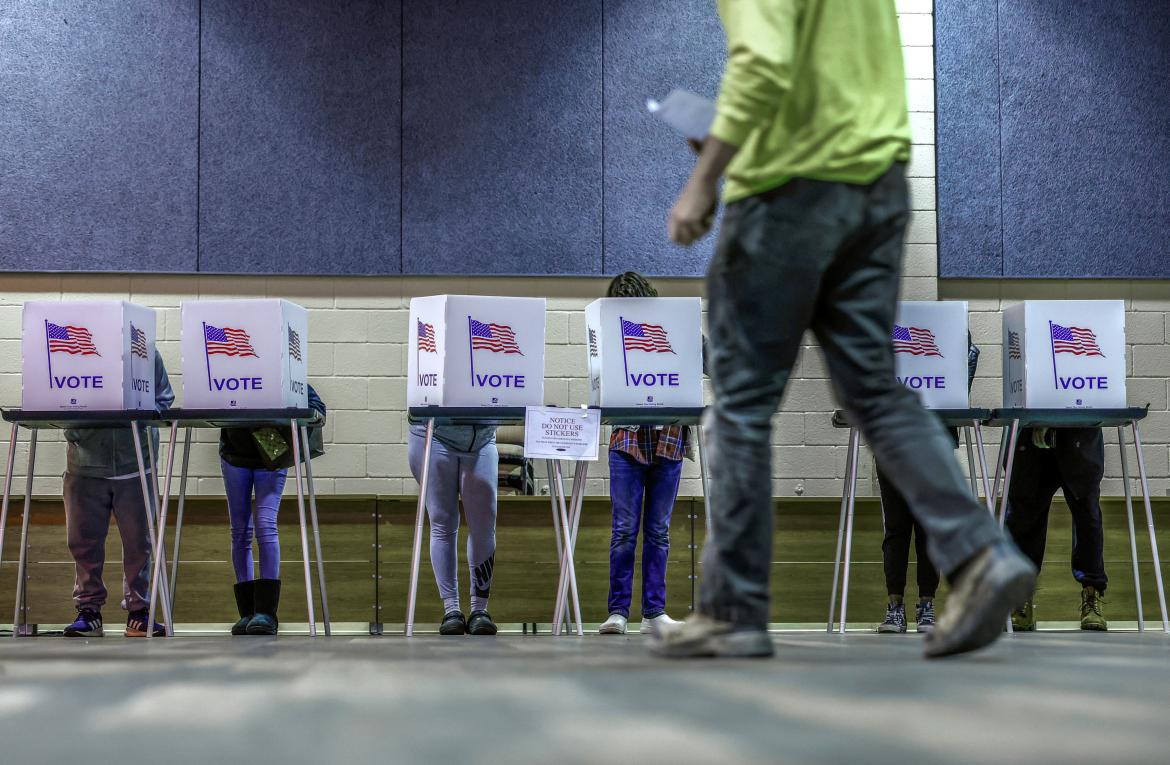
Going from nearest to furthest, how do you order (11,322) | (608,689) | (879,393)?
1. (608,689)
2. (879,393)
3. (11,322)

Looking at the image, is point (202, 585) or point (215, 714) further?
point (202, 585)

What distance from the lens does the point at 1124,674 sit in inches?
65.1

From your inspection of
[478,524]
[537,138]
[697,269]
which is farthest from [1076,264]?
[478,524]

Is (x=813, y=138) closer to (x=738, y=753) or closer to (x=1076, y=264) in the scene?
(x=738, y=753)

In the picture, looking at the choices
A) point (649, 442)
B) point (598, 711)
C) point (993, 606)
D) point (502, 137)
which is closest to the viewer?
point (598, 711)

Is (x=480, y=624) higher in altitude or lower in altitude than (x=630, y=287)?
lower

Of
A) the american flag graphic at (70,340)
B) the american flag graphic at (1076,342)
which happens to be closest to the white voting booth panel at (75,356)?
the american flag graphic at (70,340)

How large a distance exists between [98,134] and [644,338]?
11.5 feet

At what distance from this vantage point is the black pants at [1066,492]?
4129 millimetres

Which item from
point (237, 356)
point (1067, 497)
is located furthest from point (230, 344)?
point (1067, 497)

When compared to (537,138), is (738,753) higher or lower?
lower

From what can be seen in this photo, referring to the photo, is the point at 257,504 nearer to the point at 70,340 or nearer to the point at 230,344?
the point at 230,344

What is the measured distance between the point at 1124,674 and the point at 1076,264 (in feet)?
15.9

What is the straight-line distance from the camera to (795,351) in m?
1.88
